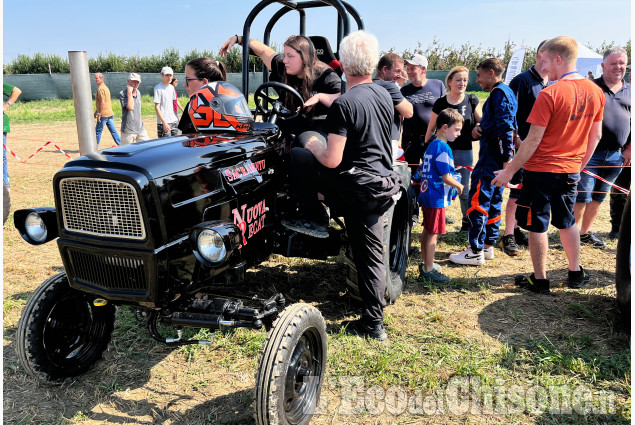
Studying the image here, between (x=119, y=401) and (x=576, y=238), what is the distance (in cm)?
359

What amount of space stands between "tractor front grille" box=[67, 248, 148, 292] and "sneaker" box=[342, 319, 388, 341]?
1.55 m

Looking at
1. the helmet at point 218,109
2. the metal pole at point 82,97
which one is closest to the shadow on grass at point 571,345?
the helmet at point 218,109

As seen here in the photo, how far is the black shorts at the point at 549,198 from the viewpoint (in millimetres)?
3873

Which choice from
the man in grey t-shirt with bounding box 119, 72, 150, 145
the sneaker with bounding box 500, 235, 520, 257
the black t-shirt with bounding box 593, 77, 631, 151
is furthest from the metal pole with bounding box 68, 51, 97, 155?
the man in grey t-shirt with bounding box 119, 72, 150, 145

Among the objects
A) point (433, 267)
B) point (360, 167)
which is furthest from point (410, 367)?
point (433, 267)

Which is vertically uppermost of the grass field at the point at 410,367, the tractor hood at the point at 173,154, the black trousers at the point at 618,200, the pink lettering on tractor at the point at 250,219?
the tractor hood at the point at 173,154

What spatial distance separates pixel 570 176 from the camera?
3.87 metres

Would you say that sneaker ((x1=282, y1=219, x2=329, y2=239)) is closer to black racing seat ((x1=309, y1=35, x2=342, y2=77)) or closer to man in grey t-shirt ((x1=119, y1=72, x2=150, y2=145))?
black racing seat ((x1=309, y1=35, x2=342, y2=77))

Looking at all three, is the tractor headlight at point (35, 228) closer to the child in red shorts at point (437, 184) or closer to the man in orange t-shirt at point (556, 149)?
the child in red shorts at point (437, 184)

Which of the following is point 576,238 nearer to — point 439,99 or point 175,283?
point 439,99

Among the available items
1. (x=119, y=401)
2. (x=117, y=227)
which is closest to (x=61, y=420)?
(x=119, y=401)

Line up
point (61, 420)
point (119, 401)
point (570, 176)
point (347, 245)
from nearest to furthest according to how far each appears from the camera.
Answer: point (61, 420), point (119, 401), point (347, 245), point (570, 176)

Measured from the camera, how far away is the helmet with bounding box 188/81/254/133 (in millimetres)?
3193

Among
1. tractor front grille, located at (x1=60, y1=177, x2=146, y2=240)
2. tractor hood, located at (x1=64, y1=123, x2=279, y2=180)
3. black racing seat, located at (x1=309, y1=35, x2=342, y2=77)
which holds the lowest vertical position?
tractor front grille, located at (x1=60, y1=177, x2=146, y2=240)
